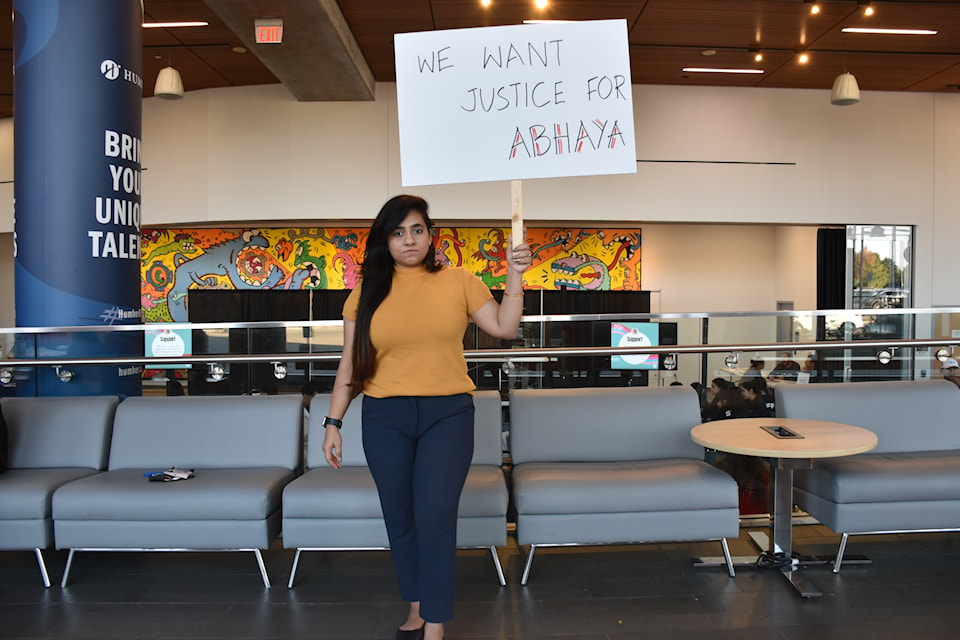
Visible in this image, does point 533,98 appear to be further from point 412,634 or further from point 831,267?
point 831,267

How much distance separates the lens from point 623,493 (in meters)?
3.13

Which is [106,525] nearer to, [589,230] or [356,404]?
[356,404]

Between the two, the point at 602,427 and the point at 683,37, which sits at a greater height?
the point at 683,37

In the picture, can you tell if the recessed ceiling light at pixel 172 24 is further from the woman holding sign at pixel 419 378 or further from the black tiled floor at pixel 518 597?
the woman holding sign at pixel 419 378

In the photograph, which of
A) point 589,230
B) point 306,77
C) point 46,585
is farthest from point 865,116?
point 46,585

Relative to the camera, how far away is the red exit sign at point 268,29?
5.89m

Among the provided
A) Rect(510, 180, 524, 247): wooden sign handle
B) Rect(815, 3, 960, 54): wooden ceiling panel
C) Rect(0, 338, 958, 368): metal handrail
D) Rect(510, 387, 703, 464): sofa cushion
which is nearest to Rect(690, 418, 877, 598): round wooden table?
Rect(510, 387, 703, 464): sofa cushion

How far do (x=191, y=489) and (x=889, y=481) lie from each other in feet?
10.2

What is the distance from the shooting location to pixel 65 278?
4.40 metres

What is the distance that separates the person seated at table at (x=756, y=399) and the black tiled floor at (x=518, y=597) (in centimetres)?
86

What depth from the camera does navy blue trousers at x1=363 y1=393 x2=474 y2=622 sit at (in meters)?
2.26

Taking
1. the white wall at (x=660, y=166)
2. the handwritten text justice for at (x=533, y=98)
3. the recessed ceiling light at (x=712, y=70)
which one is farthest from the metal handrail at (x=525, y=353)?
the recessed ceiling light at (x=712, y=70)

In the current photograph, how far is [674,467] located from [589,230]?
25.7 ft

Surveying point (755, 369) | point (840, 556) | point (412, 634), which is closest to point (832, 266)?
point (755, 369)
